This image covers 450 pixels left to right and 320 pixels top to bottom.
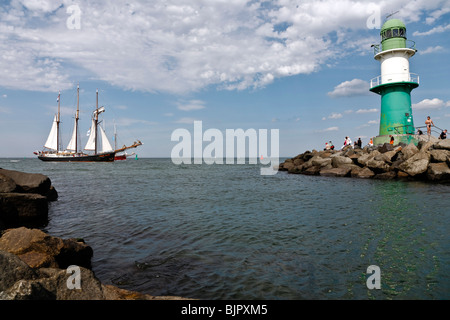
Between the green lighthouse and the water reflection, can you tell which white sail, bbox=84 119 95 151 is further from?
the water reflection

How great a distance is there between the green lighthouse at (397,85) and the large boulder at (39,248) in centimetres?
3601

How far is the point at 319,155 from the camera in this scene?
4034cm

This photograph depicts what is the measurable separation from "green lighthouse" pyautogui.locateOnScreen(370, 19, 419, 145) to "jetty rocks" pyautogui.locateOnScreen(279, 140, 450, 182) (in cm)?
284

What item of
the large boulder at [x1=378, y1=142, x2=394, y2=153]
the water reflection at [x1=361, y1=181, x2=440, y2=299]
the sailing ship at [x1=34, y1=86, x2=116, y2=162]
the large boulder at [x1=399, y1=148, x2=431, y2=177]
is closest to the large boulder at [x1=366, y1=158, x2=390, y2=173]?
the large boulder at [x1=399, y1=148, x2=431, y2=177]

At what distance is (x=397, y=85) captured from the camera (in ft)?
109

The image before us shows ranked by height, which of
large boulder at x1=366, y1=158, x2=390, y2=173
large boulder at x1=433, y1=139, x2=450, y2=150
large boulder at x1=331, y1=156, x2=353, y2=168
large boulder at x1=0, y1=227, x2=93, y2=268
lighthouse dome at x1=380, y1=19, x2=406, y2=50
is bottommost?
large boulder at x1=0, y1=227, x2=93, y2=268

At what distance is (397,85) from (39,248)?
124 feet

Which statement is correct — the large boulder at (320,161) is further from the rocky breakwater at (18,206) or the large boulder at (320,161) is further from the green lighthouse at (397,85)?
the rocky breakwater at (18,206)

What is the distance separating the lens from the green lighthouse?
3316cm

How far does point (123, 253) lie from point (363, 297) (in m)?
6.18

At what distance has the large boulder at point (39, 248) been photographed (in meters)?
5.74

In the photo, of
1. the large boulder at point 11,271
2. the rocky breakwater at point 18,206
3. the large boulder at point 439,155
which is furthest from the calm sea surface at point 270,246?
the large boulder at point 439,155
